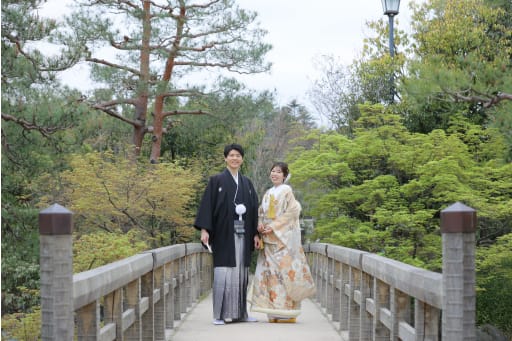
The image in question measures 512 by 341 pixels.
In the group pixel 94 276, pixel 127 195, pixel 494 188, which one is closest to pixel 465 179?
pixel 494 188

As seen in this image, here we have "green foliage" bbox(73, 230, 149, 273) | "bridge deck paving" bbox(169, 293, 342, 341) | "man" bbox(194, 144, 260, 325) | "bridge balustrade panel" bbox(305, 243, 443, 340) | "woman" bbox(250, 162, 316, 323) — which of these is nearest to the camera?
"bridge balustrade panel" bbox(305, 243, 443, 340)

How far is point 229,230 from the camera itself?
9.29 metres

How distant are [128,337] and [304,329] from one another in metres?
3.20

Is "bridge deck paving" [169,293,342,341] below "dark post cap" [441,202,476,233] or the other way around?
below

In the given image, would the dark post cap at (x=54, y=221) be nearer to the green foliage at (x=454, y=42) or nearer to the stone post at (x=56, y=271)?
the stone post at (x=56, y=271)

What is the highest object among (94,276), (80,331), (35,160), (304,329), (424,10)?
(424,10)

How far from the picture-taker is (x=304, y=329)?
886cm

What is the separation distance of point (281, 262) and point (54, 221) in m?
6.32

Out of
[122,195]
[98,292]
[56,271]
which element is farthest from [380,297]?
[122,195]

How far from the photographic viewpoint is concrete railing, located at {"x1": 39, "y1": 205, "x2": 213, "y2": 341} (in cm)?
358

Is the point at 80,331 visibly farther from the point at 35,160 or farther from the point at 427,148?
the point at 427,148

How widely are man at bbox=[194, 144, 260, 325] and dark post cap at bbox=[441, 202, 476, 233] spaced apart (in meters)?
5.47

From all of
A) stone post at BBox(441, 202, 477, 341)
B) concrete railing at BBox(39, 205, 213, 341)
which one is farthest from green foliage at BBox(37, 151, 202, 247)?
stone post at BBox(441, 202, 477, 341)

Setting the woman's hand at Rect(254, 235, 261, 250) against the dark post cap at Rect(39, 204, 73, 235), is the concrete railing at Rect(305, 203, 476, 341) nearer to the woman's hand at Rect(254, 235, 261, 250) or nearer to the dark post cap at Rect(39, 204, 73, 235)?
the woman's hand at Rect(254, 235, 261, 250)
